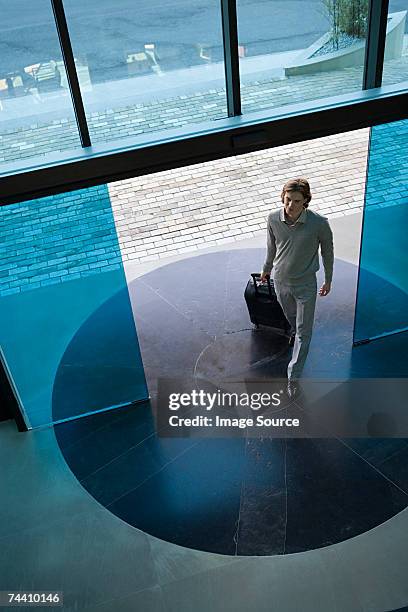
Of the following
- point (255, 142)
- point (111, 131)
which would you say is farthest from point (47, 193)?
point (255, 142)

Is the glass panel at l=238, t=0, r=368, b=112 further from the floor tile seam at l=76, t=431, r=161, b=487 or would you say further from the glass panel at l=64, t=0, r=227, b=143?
the floor tile seam at l=76, t=431, r=161, b=487

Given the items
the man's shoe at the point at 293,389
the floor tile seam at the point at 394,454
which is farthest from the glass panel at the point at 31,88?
the floor tile seam at the point at 394,454

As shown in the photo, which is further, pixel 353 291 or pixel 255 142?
pixel 353 291

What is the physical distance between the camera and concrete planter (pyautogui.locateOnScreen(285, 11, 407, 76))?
16.4 feet

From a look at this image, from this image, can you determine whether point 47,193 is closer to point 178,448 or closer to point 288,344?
point 178,448

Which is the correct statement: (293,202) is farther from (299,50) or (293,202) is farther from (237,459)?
(237,459)

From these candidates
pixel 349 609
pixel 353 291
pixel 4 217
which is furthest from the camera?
pixel 353 291

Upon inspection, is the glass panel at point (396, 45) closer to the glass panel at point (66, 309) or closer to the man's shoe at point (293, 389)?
the glass panel at point (66, 309)

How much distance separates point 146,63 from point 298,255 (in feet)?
6.23

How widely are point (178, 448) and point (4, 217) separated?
2.45m

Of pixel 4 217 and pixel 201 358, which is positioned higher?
pixel 4 217

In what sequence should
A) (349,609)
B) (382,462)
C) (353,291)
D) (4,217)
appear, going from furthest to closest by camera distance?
(353,291) < (382,462) < (4,217) < (349,609)

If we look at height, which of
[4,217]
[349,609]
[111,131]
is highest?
[111,131]

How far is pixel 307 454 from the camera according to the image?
5.50 metres
